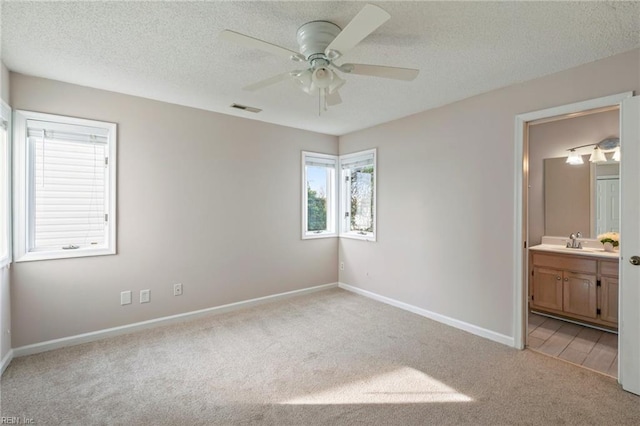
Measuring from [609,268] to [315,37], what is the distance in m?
3.71

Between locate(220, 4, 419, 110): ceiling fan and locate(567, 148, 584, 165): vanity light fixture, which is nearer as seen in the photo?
locate(220, 4, 419, 110): ceiling fan

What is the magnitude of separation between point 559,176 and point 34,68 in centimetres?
573

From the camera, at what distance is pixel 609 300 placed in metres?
3.21

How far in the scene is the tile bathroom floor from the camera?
265cm

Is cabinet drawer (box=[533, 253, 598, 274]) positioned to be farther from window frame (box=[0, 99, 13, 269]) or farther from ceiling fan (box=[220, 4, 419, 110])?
window frame (box=[0, 99, 13, 269])

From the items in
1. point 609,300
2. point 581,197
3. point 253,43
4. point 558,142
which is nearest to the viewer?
point 253,43

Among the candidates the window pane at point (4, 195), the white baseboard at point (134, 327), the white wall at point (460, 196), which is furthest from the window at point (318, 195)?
the window pane at point (4, 195)

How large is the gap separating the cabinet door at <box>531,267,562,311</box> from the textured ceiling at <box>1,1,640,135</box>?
2.29 metres

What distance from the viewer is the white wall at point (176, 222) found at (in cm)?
289

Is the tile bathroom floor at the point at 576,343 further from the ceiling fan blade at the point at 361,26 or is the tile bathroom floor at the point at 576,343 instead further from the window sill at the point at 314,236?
the ceiling fan blade at the point at 361,26

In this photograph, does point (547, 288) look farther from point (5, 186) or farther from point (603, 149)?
point (5, 186)

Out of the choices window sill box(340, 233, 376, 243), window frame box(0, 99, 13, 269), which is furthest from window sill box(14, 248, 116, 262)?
window sill box(340, 233, 376, 243)

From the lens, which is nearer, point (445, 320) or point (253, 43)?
point (253, 43)

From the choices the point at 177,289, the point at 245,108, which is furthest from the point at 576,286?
the point at 177,289
